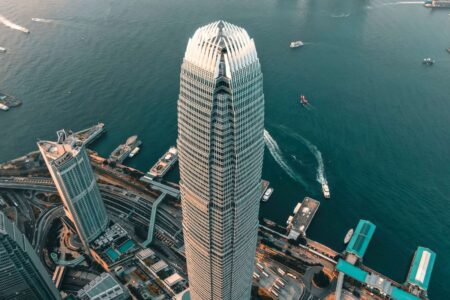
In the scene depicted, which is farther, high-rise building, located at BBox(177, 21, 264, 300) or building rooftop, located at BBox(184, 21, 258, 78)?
high-rise building, located at BBox(177, 21, 264, 300)

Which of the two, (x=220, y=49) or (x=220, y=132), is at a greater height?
(x=220, y=49)

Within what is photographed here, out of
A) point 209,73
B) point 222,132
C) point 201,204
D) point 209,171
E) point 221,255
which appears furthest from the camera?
point 221,255

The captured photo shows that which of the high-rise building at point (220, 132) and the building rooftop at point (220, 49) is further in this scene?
the high-rise building at point (220, 132)

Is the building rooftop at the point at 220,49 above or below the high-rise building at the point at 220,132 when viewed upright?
above

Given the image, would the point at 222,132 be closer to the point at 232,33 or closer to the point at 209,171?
the point at 209,171

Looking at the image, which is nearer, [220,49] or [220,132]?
[220,49]

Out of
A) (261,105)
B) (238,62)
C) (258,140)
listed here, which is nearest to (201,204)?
(258,140)

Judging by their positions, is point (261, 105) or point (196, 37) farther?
point (261, 105)

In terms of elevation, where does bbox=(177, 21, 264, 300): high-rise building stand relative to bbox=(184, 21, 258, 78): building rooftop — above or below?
below
